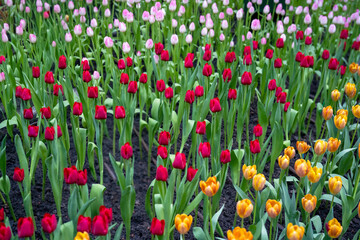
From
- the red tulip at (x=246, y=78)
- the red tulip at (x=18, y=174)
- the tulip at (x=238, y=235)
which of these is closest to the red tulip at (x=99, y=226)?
the tulip at (x=238, y=235)

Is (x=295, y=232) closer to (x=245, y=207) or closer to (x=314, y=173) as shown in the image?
(x=245, y=207)

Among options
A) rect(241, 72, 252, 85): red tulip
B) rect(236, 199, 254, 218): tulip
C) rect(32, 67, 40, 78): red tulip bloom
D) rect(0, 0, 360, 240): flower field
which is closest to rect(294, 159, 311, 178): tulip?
rect(0, 0, 360, 240): flower field

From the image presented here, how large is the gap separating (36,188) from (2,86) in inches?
25.9

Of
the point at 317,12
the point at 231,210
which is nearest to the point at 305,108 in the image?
the point at 231,210

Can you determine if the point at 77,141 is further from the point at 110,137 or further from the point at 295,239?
the point at 295,239

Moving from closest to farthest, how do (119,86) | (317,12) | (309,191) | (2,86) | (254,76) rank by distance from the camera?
(309,191) < (2,86) < (119,86) < (254,76) < (317,12)

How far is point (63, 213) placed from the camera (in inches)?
87.5

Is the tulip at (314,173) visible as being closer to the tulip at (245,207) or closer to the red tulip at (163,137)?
the tulip at (245,207)

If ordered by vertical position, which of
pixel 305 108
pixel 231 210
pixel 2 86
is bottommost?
pixel 231 210

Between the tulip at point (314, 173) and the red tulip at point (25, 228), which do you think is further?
the tulip at point (314, 173)

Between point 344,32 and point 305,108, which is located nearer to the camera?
point 305,108

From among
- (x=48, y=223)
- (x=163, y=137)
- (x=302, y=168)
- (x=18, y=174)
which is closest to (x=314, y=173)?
(x=302, y=168)

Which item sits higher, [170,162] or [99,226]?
[99,226]

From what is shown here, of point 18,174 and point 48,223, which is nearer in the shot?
point 48,223
